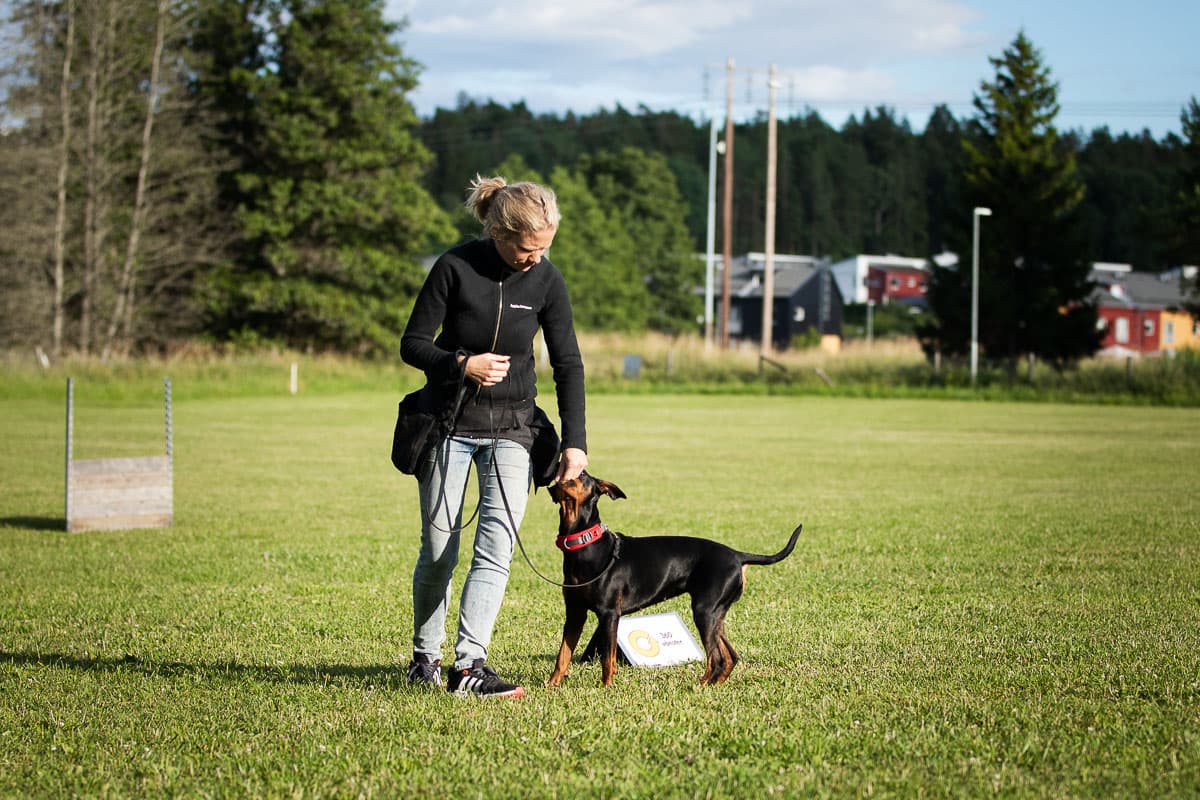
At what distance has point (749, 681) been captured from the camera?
17.2ft

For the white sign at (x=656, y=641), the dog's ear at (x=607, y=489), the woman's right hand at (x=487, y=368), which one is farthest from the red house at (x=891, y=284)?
the woman's right hand at (x=487, y=368)

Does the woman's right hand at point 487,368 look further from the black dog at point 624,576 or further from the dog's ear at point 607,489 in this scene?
the dog's ear at point 607,489

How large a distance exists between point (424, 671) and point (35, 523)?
794cm

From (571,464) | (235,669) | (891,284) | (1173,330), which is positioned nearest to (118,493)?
(235,669)

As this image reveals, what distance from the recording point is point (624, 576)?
16.7 ft

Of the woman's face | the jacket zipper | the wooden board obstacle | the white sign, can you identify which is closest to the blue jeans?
the jacket zipper

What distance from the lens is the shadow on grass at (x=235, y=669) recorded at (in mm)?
5438

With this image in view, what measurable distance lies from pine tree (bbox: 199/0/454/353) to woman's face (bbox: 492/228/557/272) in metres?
44.3

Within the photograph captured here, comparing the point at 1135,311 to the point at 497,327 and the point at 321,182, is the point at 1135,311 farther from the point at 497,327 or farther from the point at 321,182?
the point at 497,327

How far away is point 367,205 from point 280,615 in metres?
42.9

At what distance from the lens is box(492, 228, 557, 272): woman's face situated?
4648 millimetres

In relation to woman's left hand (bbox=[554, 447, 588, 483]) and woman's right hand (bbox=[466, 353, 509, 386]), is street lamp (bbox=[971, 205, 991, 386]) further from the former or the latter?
woman's right hand (bbox=[466, 353, 509, 386])

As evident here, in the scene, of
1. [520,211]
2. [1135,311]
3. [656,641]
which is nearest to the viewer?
[520,211]

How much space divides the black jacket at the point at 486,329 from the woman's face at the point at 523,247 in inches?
3.4
